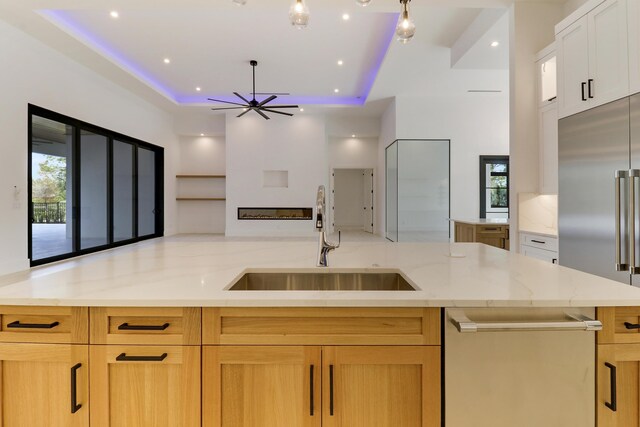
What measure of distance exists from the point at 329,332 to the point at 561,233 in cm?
239

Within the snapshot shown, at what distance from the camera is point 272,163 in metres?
9.22

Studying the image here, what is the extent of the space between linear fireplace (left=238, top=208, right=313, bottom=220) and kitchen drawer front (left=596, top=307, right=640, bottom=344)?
8.26 meters

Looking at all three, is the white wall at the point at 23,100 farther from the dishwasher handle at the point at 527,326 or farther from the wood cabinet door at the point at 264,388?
the dishwasher handle at the point at 527,326

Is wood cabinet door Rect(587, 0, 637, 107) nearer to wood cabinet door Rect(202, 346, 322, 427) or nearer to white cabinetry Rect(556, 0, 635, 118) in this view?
white cabinetry Rect(556, 0, 635, 118)

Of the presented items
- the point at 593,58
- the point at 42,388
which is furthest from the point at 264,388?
the point at 593,58

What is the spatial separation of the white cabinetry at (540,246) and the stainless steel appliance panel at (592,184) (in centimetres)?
31

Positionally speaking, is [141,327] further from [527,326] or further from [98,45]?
[98,45]

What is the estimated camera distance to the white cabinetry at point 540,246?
2.96 metres

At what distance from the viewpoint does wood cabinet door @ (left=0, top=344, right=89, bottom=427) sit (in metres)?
1.10

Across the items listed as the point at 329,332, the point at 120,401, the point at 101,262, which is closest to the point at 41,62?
the point at 101,262

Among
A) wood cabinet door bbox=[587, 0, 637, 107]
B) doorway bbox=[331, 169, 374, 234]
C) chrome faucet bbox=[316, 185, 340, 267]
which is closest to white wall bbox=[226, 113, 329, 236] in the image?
doorway bbox=[331, 169, 374, 234]

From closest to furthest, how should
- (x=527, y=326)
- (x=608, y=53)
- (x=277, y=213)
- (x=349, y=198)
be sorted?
(x=527, y=326) → (x=608, y=53) → (x=277, y=213) → (x=349, y=198)

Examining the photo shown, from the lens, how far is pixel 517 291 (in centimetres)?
115

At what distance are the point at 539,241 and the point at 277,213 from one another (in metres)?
6.89
